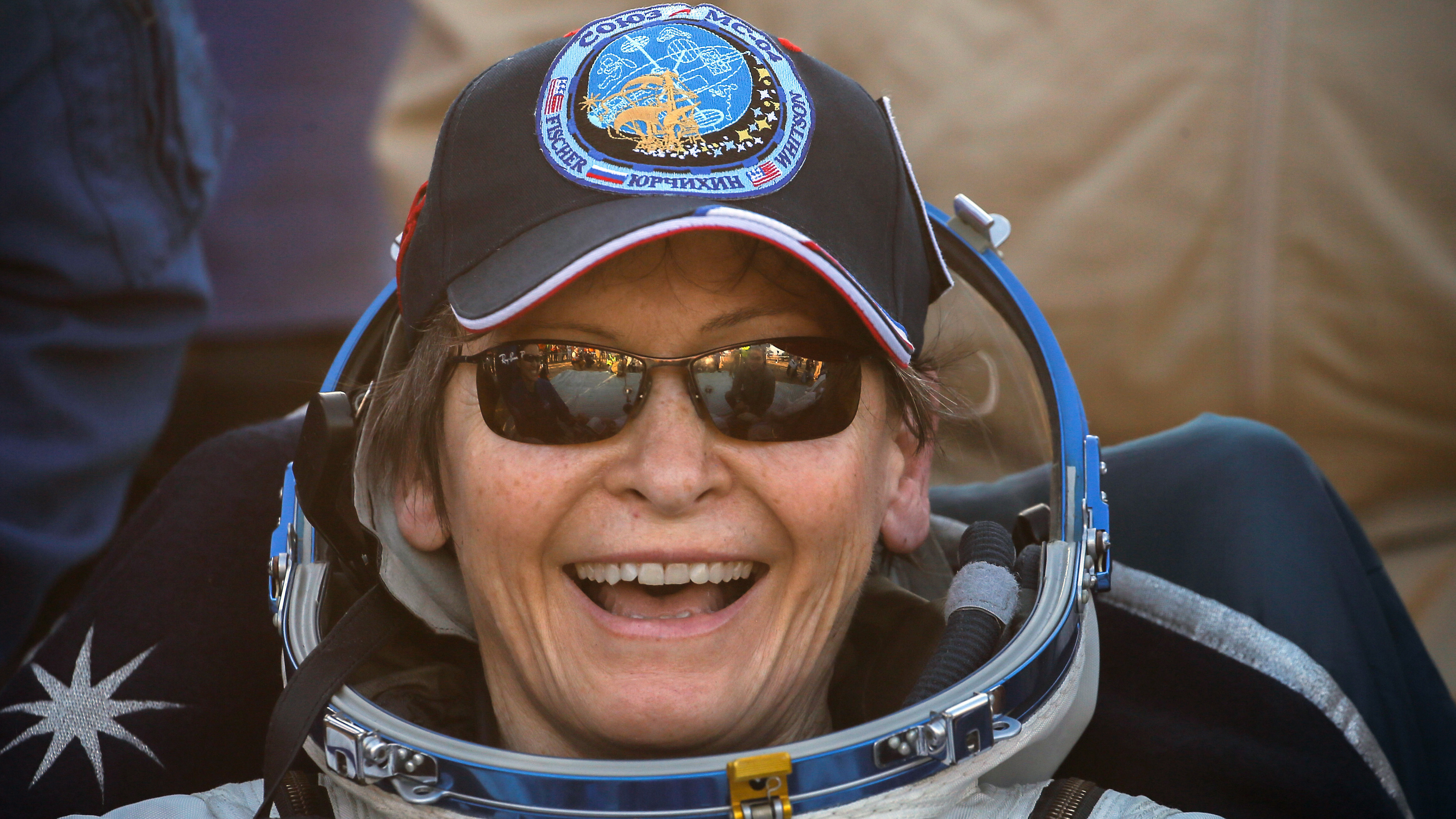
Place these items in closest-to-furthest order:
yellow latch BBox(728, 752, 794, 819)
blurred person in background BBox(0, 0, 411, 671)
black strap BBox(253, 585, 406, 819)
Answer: yellow latch BBox(728, 752, 794, 819), black strap BBox(253, 585, 406, 819), blurred person in background BBox(0, 0, 411, 671)

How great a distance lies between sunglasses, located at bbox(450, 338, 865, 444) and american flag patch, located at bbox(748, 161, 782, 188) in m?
0.18

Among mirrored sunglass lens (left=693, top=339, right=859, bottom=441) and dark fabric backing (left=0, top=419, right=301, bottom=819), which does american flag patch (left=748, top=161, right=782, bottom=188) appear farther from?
dark fabric backing (left=0, top=419, right=301, bottom=819)

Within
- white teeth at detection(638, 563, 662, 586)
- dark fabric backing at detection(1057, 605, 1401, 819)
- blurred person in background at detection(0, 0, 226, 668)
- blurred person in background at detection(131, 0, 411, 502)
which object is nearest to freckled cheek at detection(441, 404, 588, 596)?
white teeth at detection(638, 563, 662, 586)

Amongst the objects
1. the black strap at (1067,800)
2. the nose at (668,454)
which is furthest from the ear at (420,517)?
the black strap at (1067,800)

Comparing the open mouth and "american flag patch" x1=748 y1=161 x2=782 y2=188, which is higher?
"american flag patch" x1=748 y1=161 x2=782 y2=188

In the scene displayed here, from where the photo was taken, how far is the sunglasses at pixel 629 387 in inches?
51.9

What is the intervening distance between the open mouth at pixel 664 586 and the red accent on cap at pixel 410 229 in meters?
0.44

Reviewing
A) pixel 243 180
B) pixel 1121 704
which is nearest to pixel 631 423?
pixel 1121 704

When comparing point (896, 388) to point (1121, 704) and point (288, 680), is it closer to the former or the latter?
point (1121, 704)

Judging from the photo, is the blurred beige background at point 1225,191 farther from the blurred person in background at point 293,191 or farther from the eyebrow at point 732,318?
the eyebrow at point 732,318

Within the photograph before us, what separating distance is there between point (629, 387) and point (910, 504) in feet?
1.72

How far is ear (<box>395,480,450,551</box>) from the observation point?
158 cm

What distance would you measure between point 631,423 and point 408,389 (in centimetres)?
39

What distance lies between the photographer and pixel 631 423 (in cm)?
133
